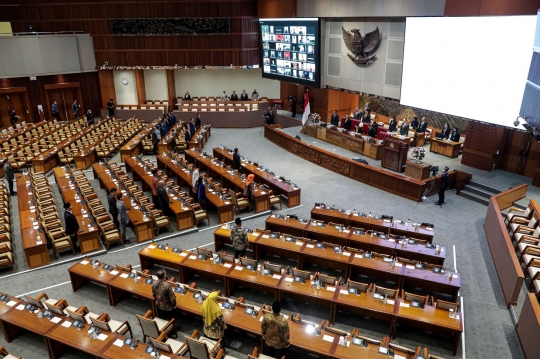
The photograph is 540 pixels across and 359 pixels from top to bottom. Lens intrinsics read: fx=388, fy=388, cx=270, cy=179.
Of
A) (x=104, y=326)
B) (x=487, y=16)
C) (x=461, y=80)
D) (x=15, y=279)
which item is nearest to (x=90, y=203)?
(x=15, y=279)

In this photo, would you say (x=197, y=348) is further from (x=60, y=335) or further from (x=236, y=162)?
(x=236, y=162)

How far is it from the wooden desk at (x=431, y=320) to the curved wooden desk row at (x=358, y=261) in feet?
3.16

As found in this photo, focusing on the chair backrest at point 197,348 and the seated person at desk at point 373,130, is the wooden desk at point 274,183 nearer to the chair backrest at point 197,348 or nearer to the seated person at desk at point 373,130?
the seated person at desk at point 373,130

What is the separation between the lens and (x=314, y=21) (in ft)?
56.7

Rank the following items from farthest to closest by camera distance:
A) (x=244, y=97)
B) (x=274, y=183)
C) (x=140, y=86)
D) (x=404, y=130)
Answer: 1. (x=244, y=97)
2. (x=140, y=86)
3. (x=404, y=130)
4. (x=274, y=183)

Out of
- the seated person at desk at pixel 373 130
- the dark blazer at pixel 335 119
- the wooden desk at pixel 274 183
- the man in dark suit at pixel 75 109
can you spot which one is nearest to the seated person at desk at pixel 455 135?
the seated person at desk at pixel 373 130

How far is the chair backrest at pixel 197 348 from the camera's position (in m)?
5.43

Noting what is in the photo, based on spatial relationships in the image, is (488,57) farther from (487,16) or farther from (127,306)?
(127,306)

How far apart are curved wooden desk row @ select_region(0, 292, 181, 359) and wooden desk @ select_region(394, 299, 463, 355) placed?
3689 mm

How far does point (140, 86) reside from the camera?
24.5 m

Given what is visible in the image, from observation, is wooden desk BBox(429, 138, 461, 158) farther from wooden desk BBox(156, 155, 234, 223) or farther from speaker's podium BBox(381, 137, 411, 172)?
wooden desk BBox(156, 155, 234, 223)

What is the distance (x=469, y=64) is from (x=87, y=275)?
12172 millimetres

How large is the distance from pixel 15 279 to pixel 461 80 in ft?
44.5

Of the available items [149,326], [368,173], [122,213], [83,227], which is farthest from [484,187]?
[83,227]
